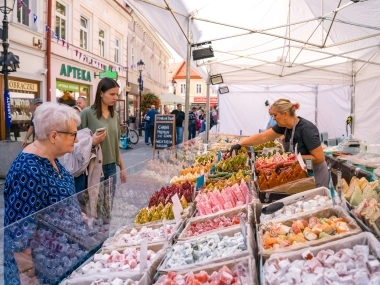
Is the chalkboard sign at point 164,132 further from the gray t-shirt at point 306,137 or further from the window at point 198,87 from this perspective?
the window at point 198,87

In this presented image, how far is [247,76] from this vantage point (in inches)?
417

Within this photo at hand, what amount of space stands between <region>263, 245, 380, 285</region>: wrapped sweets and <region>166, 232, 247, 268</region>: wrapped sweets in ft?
1.03

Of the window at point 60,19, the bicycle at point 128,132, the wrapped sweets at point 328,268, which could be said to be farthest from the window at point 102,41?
the wrapped sweets at point 328,268

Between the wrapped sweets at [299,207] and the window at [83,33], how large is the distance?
49.5 ft

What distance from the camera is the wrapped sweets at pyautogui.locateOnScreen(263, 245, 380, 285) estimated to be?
1636mm

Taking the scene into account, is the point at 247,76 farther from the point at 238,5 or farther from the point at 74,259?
the point at 74,259

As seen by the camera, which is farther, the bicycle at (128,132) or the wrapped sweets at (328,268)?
the bicycle at (128,132)

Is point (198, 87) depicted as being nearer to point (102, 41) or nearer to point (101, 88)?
point (102, 41)

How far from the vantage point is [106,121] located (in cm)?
375

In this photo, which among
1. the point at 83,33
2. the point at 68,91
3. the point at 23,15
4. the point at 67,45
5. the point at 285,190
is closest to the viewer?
the point at 285,190

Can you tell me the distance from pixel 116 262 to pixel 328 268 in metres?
1.23

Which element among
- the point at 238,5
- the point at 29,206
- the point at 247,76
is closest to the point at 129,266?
the point at 29,206

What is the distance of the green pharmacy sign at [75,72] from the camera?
1435 cm

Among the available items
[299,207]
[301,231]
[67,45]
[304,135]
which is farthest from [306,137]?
[67,45]
